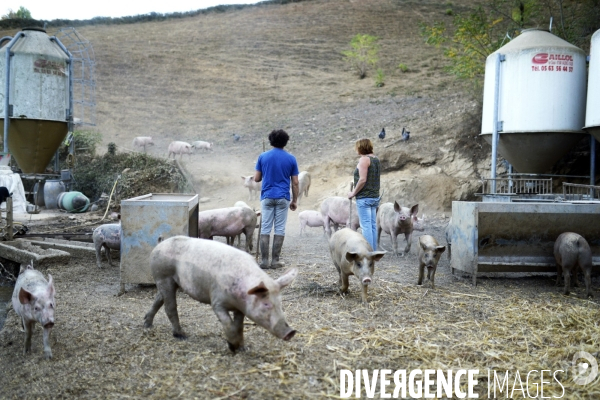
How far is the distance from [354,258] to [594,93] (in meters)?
6.41

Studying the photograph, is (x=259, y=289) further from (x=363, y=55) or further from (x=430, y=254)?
(x=363, y=55)

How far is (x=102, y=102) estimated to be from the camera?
29094 millimetres

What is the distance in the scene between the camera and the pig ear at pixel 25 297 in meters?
4.57

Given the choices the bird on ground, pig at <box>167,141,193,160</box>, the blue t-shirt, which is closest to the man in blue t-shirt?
the blue t-shirt

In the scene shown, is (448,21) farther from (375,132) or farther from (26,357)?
(26,357)

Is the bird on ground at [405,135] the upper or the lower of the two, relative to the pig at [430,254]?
upper

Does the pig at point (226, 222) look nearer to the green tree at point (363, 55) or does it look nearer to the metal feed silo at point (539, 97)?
the metal feed silo at point (539, 97)

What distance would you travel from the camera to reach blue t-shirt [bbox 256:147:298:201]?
779 cm

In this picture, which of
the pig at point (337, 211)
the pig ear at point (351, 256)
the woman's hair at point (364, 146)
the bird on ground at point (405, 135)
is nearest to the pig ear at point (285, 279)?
the pig ear at point (351, 256)

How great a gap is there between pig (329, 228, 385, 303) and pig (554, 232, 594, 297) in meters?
2.43

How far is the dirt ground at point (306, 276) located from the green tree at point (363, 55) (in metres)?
0.71

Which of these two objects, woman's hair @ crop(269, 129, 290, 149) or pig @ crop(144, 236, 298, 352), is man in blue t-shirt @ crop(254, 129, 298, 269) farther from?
pig @ crop(144, 236, 298, 352)

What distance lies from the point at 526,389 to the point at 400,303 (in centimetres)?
228

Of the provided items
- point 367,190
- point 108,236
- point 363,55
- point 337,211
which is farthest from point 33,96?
point 363,55
